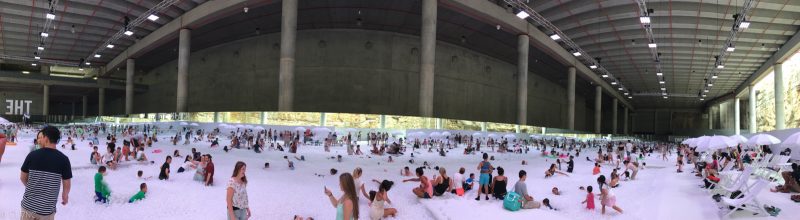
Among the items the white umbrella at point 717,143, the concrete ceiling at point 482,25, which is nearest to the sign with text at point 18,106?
the concrete ceiling at point 482,25

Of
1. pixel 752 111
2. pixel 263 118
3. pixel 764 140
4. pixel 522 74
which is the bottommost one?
pixel 764 140

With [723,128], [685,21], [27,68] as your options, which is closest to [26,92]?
[27,68]

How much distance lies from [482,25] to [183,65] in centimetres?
2183

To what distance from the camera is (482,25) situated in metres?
32.8

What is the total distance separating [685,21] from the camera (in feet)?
99.0

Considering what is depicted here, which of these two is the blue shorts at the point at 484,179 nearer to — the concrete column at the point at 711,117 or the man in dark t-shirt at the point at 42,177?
the man in dark t-shirt at the point at 42,177

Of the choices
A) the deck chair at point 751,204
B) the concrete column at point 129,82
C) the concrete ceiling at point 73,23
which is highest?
the concrete ceiling at point 73,23

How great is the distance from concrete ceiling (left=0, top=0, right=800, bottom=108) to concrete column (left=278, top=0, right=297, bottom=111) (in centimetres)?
226

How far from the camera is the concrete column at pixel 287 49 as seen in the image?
85.5 feet

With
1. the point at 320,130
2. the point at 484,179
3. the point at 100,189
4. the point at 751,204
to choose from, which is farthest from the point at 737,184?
the point at 320,130

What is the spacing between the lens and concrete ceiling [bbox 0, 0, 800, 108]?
2881cm

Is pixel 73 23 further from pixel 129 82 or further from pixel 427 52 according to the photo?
pixel 427 52

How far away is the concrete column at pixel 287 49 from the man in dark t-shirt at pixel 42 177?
22021 millimetres

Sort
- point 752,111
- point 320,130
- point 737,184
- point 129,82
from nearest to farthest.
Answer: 1. point 737,184
2. point 320,130
3. point 129,82
4. point 752,111
